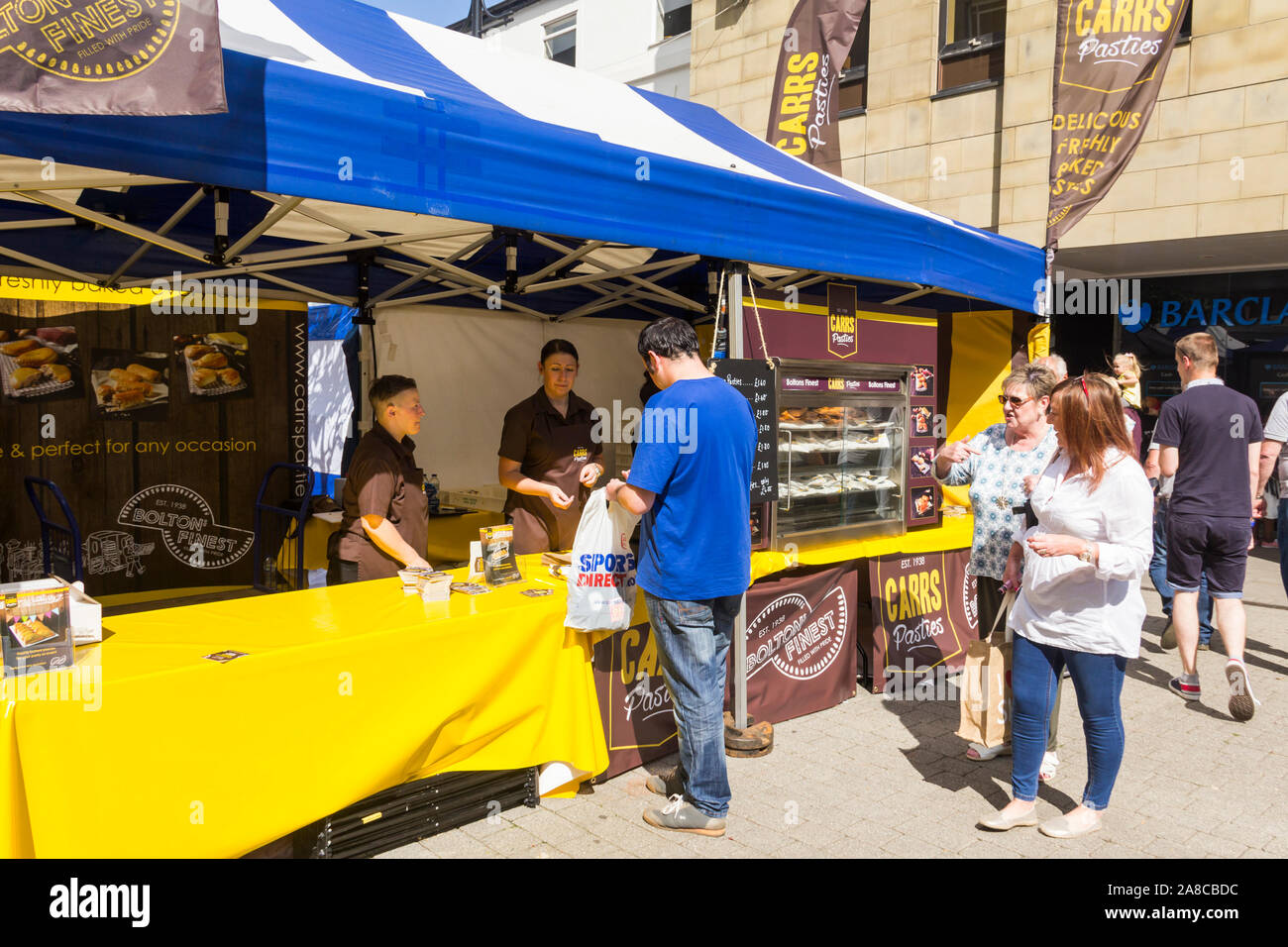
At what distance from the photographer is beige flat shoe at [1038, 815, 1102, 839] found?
3246 mm

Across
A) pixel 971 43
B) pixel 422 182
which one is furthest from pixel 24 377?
pixel 971 43

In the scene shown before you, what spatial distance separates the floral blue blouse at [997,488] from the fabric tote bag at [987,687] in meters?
0.23

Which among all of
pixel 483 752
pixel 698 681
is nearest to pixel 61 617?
pixel 483 752

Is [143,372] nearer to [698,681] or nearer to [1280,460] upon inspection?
[698,681]

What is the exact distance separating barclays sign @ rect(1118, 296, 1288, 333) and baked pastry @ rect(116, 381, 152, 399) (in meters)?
10.9

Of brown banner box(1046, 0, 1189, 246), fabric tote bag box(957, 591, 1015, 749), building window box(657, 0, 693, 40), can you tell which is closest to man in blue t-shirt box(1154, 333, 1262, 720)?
brown banner box(1046, 0, 1189, 246)

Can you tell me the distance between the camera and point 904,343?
207 inches

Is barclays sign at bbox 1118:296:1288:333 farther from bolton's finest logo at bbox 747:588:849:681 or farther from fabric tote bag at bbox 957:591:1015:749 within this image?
fabric tote bag at bbox 957:591:1015:749

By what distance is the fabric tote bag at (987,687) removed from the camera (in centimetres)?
369

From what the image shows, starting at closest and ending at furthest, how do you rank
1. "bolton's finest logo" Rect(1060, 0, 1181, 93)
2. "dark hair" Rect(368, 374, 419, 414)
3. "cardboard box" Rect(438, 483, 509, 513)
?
"dark hair" Rect(368, 374, 419, 414)
"bolton's finest logo" Rect(1060, 0, 1181, 93)
"cardboard box" Rect(438, 483, 509, 513)

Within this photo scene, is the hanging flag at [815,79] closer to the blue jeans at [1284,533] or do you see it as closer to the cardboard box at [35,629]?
the blue jeans at [1284,533]

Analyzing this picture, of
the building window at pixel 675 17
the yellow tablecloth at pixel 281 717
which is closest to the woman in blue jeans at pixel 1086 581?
the yellow tablecloth at pixel 281 717

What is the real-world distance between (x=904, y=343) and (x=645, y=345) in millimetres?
2564
